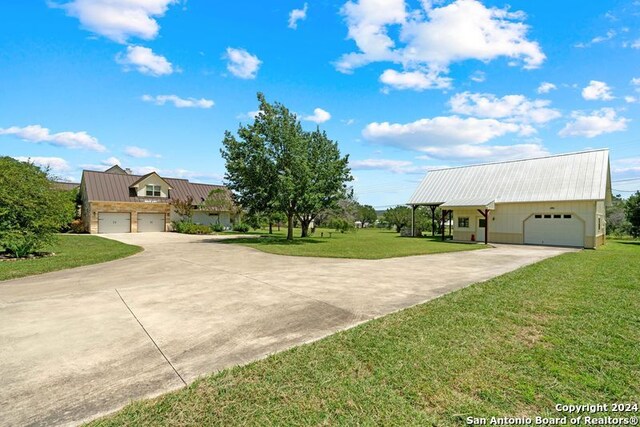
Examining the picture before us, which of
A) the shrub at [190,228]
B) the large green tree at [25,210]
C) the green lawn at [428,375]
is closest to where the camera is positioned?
the green lawn at [428,375]

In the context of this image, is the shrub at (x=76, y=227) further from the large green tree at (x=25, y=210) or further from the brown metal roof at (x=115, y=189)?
the large green tree at (x=25, y=210)

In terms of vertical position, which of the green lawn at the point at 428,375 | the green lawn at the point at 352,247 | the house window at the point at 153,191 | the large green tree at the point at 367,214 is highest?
the house window at the point at 153,191

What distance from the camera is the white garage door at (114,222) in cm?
3072

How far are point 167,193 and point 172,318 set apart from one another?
1314 inches

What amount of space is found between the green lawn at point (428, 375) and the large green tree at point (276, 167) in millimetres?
15681

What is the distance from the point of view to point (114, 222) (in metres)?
31.4

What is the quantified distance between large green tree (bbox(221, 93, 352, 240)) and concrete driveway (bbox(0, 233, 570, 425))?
10.8m

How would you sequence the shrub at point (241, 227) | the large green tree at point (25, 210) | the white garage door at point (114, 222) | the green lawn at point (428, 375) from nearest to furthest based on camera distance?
the green lawn at point (428, 375) → the large green tree at point (25, 210) → the white garage door at point (114, 222) → the shrub at point (241, 227)

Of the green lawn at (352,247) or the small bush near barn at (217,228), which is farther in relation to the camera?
the small bush near barn at (217,228)

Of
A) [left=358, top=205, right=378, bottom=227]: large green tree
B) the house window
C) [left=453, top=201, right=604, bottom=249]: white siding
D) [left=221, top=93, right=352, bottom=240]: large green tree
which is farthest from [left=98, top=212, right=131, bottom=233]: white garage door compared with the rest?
[left=358, top=205, right=378, bottom=227]: large green tree

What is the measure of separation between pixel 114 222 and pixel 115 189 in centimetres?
346

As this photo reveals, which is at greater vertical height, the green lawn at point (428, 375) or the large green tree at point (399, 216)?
the large green tree at point (399, 216)

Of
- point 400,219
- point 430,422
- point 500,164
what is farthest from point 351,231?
point 430,422

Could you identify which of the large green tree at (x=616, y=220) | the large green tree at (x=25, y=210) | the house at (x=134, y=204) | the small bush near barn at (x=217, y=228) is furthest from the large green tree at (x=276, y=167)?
the large green tree at (x=616, y=220)
